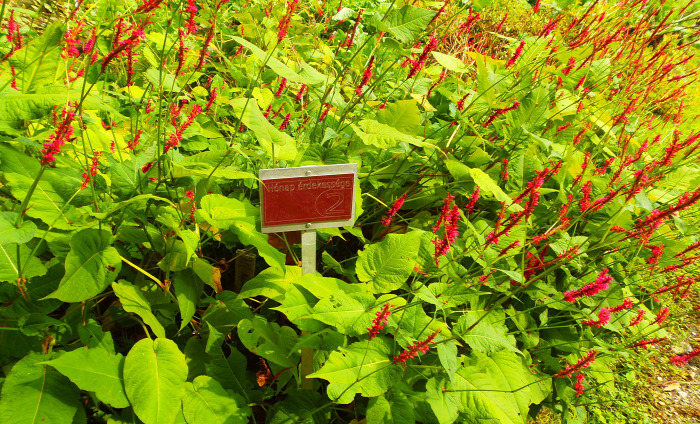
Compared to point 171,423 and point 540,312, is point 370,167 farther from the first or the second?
point 171,423

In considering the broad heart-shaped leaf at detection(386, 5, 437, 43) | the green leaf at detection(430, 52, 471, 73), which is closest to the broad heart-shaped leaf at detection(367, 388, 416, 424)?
the broad heart-shaped leaf at detection(386, 5, 437, 43)

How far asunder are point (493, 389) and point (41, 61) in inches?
62.2

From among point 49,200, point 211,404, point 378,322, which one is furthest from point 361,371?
point 49,200

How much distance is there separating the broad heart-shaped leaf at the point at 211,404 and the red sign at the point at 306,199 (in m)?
0.47

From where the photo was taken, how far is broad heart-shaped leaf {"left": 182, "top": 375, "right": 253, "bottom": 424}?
120 centimetres

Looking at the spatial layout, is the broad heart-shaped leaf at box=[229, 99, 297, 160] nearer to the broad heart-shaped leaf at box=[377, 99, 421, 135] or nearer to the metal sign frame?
the metal sign frame

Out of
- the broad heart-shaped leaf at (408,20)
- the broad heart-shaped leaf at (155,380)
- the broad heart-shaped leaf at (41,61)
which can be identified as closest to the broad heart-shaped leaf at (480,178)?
the broad heart-shaped leaf at (408,20)

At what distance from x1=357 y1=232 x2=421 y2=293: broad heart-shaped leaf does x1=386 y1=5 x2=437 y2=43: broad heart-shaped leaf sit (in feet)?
2.02

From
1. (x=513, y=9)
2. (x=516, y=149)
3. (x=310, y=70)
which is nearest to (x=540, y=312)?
(x=516, y=149)

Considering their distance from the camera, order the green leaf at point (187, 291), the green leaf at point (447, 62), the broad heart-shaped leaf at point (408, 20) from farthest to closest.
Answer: the green leaf at point (447, 62), the broad heart-shaped leaf at point (408, 20), the green leaf at point (187, 291)

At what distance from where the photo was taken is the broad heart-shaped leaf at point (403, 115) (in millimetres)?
1747

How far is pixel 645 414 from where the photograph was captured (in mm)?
2258

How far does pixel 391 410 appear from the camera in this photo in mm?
1277

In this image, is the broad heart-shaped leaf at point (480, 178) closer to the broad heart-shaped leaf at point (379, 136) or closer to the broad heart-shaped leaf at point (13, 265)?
the broad heart-shaped leaf at point (379, 136)
